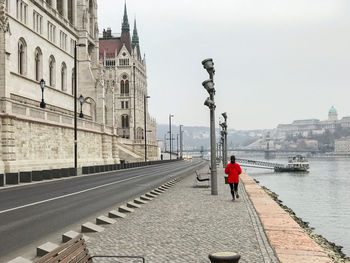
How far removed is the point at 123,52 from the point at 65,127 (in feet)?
317

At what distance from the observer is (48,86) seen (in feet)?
185

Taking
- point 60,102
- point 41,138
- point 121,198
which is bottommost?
point 121,198

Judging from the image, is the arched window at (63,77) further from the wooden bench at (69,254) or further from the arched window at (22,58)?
the wooden bench at (69,254)

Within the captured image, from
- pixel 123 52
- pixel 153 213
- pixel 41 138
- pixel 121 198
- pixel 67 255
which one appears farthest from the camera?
pixel 123 52

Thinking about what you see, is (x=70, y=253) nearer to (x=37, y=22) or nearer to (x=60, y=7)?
(x=37, y=22)

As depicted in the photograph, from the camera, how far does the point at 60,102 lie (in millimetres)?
60469

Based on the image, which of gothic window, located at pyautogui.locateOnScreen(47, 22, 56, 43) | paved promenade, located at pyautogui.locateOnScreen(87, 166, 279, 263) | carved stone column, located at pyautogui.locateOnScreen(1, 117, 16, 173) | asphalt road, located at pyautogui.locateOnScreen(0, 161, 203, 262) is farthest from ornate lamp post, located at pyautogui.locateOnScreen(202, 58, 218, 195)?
gothic window, located at pyautogui.locateOnScreen(47, 22, 56, 43)

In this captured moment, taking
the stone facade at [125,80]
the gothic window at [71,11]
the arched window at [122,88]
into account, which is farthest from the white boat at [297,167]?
the gothic window at [71,11]

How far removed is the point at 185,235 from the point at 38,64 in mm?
48327

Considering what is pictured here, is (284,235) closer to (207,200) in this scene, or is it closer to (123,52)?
(207,200)

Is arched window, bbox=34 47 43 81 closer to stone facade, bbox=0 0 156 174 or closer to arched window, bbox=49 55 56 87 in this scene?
stone facade, bbox=0 0 156 174

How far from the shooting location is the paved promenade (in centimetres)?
843

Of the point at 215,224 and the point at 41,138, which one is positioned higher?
the point at 41,138

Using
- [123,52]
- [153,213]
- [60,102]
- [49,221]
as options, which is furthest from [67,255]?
[123,52]
